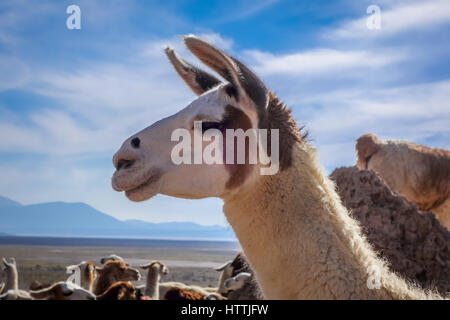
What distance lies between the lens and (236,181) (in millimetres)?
3029

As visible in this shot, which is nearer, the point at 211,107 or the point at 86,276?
the point at 211,107

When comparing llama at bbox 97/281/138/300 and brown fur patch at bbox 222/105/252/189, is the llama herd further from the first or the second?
brown fur patch at bbox 222/105/252/189

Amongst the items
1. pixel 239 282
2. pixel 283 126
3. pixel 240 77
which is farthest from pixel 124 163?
pixel 239 282

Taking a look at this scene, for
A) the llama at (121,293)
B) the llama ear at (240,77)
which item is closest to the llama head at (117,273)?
the llama at (121,293)

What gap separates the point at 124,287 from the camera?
9398 millimetres

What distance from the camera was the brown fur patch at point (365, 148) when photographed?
9.57 m

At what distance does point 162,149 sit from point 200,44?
712 millimetres

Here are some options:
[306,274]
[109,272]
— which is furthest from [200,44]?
[109,272]

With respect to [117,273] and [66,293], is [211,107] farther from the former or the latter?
[117,273]

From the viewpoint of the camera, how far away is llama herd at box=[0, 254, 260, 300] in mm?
9078

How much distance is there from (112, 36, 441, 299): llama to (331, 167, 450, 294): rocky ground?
7.56 ft

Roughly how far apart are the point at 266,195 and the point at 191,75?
1.07m

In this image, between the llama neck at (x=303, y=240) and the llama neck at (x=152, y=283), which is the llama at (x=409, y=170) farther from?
the llama neck at (x=303, y=240)

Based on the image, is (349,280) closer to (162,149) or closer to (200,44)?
(162,149)
